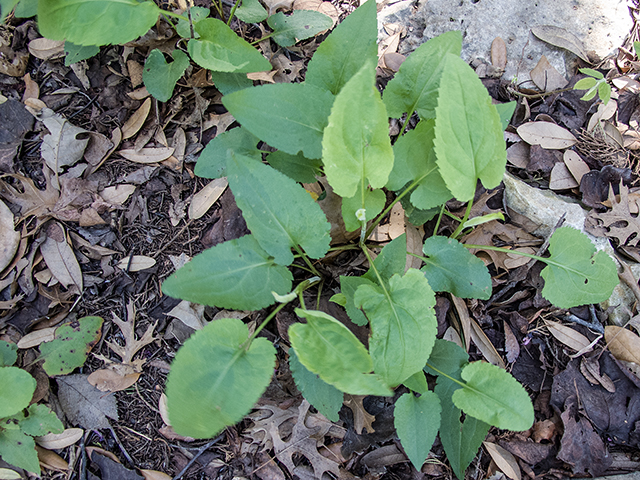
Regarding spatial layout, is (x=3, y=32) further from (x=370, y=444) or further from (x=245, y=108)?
(x=370, y=444)

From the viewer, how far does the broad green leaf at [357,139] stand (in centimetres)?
144

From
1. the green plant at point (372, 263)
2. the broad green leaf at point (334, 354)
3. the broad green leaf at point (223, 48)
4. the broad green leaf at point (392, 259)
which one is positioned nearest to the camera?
the broad green leaf at point (334, 354)

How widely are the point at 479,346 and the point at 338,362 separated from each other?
41.8 inches

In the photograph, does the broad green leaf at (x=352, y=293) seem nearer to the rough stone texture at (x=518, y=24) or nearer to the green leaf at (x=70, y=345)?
the green leaf at (x=70, y=345)

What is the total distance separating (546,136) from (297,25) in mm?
1640

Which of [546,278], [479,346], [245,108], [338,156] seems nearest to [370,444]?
[479,346]

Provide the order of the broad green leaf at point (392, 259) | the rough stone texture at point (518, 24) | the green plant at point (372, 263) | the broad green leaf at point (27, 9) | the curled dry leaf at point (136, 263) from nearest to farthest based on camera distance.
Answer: the green plant at point (372, 263)
the broad green leaf at point (392, 259)
the broad green leaf at point (27, 9)
the curled dry leaf at point (136, 263)
the rough stone texture at point (518, 24)

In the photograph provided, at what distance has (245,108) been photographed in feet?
5.60

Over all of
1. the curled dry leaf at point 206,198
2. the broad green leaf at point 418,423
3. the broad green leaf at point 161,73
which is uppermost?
the broad green leaf at point 161,73

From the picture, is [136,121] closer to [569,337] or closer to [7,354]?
[7,354]

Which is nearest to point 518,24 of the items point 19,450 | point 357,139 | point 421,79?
point 421,79

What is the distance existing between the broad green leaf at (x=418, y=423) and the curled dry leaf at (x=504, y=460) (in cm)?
50

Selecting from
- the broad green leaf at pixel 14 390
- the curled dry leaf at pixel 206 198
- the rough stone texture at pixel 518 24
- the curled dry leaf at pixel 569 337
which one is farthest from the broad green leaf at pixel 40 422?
the rough stone texture at pixel 518 24

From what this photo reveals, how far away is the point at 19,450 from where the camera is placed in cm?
203
